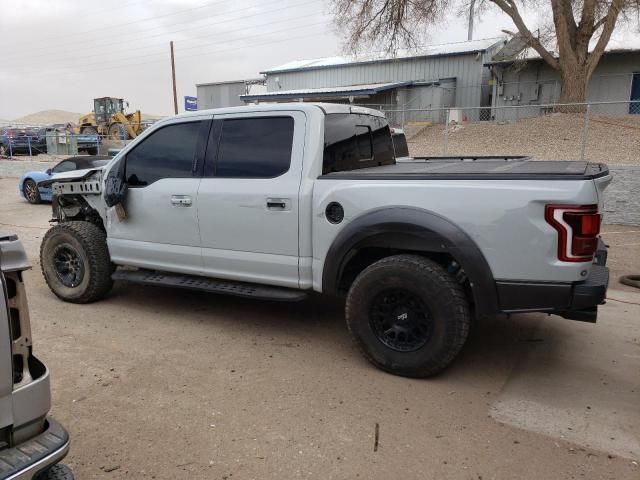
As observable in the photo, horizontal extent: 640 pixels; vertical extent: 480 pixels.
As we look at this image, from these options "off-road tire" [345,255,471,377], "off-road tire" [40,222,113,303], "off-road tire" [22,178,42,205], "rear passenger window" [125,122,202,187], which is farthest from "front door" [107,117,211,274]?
"off-road tire" [22,178,42,205]

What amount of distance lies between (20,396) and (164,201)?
2.95 m

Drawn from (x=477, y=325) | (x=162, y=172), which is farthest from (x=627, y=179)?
(x=162, y=172)

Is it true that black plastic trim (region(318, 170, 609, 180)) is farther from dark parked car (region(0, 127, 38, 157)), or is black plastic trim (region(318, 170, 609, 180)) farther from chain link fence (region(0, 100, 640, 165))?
dark parked car (region(0, 127, 38, 157))

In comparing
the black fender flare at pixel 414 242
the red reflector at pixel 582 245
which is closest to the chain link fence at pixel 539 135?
the red reflector at pixel 582 245

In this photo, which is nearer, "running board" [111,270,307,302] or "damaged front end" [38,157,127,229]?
"running board" [111,270,307,302]

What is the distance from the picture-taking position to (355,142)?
4.74 meters

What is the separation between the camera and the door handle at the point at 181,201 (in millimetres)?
4676

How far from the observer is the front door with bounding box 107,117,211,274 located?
4730 millimetres

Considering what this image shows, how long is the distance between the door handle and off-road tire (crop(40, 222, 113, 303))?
45.4 inches

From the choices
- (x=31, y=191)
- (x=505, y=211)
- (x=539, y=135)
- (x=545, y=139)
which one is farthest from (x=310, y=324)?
(x=539, y=135)

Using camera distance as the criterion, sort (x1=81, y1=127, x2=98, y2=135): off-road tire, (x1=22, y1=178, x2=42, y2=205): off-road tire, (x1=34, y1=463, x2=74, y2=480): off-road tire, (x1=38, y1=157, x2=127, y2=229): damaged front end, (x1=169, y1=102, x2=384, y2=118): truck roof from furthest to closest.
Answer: (x1=81, y1=127, x2=98, y2=135): off-road tire < (x1=22, y1=178, x2=42, y2=205): off-road tire < (x1=38, y1=157, x2=127, y2=229): damaged front end < (x1=169, y1=102, x2=384, y2=118): truck roof < (x1=34, y1=463, x2=74, y2=480): off-road tire

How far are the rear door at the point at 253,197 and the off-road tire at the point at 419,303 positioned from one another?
2.26 feet

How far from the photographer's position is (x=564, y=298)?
332cm

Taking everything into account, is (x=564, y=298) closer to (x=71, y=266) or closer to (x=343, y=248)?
(x=343, y=248)
